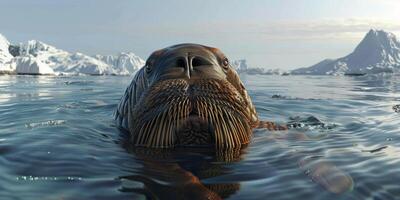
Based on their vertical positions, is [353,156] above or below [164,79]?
below

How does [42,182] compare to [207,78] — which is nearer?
[42,182]

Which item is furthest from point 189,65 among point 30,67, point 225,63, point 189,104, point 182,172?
point 30,67

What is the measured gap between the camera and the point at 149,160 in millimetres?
4430

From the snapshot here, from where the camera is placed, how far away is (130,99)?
5.82 metres

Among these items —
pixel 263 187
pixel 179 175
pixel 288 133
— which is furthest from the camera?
pixel 288 133

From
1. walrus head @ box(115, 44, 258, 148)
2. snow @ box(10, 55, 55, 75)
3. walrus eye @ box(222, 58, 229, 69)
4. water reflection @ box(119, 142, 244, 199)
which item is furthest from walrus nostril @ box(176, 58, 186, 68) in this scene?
snow @ box(10, 55, 55, 75)

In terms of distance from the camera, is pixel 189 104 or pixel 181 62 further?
pixel 181 62

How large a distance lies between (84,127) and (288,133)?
2.60 m

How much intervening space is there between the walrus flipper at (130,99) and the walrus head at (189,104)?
0.32 m

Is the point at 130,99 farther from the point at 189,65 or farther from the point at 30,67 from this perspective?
the point at 30,67

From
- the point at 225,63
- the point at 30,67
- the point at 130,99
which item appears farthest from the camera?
the point at 30,67

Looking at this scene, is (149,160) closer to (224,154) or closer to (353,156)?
(224,154)

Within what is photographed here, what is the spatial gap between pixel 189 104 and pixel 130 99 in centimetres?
152

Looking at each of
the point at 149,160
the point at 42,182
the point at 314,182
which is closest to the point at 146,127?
the point at 149,160
